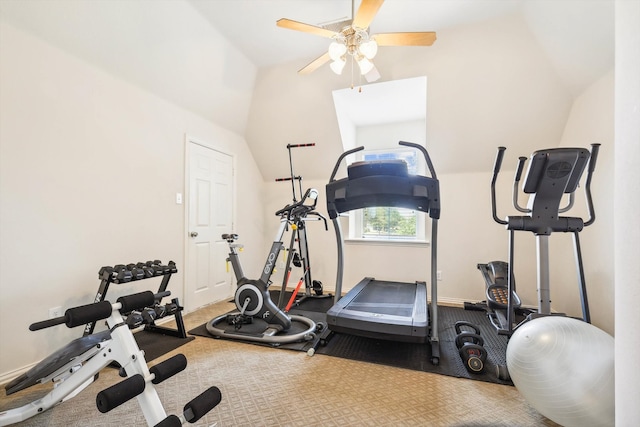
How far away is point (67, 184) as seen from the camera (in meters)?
2.21

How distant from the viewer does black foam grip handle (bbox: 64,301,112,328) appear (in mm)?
1068

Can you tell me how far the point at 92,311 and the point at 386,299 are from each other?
2.50 m

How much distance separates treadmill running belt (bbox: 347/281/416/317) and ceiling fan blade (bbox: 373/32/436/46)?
224 centimetres

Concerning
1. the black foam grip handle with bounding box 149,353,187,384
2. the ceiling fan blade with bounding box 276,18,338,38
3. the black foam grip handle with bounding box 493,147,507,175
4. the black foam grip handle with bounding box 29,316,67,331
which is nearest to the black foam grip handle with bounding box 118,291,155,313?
the black foam grip handle with bounding box 29,316,67,331

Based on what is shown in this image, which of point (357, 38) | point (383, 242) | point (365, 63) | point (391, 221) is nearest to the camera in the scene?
point (357, 38)

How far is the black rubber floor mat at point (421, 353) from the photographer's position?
202 centimetres

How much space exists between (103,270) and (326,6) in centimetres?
295

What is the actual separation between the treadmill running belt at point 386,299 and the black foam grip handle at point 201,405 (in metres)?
1.73

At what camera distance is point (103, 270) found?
2201 mm

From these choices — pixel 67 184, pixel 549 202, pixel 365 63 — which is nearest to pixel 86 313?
pixel 67 184

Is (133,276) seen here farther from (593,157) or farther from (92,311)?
(593,157)

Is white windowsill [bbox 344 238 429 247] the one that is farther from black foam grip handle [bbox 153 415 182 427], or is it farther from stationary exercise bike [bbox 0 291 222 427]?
black foam grip handle [bbox 153 415 182 427]

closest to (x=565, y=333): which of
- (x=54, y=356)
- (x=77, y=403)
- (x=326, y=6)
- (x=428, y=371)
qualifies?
(x=428, y=371)

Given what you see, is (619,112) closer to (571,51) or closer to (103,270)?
(571,51)
